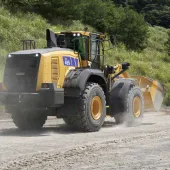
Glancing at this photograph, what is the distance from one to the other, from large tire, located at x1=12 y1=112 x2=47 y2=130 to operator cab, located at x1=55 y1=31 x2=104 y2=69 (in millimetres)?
1930

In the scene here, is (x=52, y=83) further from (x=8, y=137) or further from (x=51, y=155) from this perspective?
(x=51, y=155)

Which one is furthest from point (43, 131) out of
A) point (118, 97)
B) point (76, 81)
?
point (118, 97)

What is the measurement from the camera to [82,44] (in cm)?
1283

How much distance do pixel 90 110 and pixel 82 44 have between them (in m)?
2.09

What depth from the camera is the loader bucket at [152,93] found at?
15.6m

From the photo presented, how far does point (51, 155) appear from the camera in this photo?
8180 mm

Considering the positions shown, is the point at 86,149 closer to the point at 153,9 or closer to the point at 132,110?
the point at 132,110

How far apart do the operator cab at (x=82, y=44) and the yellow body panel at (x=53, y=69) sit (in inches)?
37.1

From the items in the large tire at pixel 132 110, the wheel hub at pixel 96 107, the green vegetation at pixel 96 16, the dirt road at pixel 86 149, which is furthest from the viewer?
the green vegetation at pixel 96 16

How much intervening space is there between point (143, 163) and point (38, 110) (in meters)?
4.27

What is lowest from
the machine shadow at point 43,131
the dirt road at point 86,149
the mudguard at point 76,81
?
the machine shadow at point 43,131

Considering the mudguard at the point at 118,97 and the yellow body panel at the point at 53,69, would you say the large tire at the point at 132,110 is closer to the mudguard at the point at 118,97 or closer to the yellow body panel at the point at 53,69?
the mudguard at the point at 118,97

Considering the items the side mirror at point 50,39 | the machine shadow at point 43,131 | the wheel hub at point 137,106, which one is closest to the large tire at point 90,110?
the machine shadow at point 43,131

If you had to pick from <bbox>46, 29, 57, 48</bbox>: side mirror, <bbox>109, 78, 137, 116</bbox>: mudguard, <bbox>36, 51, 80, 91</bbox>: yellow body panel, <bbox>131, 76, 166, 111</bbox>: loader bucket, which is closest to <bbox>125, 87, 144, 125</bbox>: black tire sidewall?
<bbox>109, 78, 137, 116</bbox>: mudguard
